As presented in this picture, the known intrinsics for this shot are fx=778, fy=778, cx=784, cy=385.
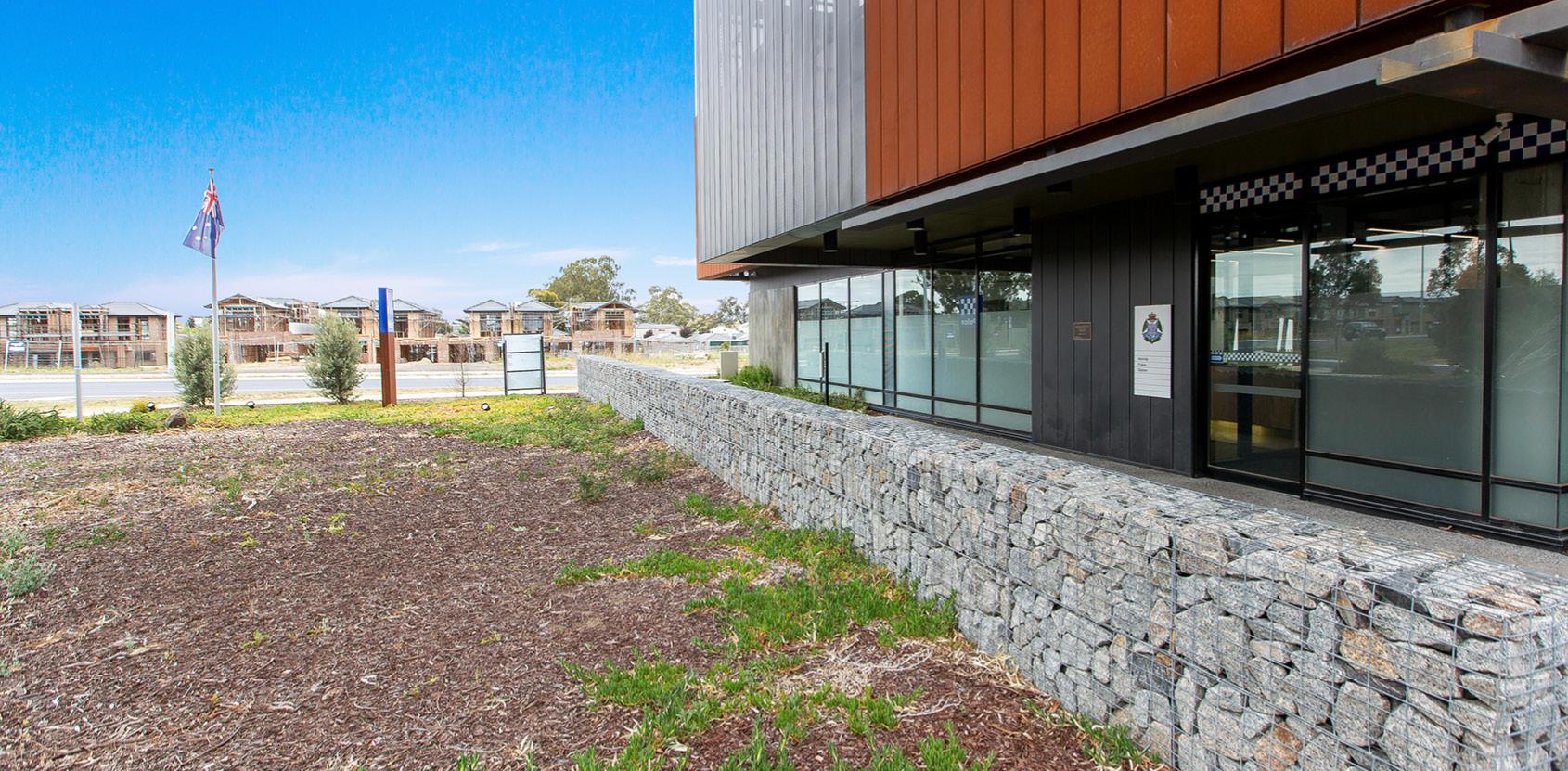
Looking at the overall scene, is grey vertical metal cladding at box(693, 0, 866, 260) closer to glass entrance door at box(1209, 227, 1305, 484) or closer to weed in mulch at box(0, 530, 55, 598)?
glass entrance door at box(1209, 227, 1305, 484)

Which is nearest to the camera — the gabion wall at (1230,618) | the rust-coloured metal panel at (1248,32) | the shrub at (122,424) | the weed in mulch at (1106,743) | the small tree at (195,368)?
the gabion wall at (1230,618)

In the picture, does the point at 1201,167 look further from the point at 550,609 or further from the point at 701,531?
the point at 550,609

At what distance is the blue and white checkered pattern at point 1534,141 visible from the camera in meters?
5.28

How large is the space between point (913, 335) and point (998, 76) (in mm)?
7234

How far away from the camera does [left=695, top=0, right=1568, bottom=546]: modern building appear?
4.71 metres

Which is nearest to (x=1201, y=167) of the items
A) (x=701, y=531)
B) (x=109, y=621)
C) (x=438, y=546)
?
(x=701, y=531)

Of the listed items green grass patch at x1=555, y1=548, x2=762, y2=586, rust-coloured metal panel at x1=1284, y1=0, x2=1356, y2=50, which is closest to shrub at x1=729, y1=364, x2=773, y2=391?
green grass patch at x1=555, y1=548, x2=762, y2=586

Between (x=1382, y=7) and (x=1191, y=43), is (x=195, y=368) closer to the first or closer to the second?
(x=1191, y=43)

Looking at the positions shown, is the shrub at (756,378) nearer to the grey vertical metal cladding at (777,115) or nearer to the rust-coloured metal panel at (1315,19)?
the grey vertical metal cladding at (777,115)

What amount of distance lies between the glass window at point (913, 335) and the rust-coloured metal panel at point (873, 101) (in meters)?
4.29

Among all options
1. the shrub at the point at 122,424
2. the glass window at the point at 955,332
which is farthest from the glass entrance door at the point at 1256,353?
the shrub at the point at 122,424

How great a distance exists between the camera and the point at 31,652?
438cm

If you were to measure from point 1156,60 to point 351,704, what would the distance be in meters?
6.26

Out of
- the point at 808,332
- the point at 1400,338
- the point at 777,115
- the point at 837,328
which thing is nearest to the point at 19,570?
the point at 777,115
